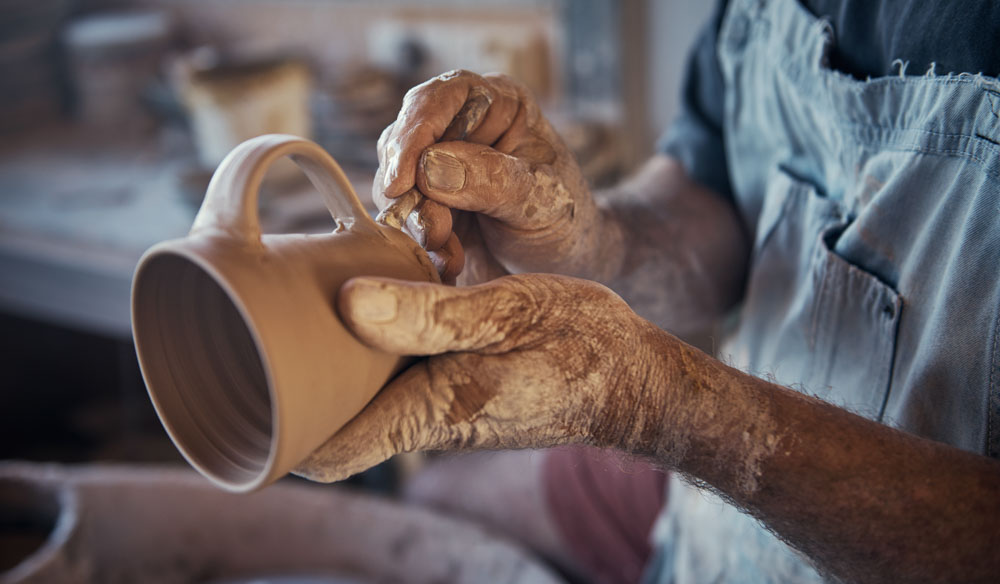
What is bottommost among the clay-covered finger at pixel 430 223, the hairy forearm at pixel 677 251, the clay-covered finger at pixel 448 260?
the hairy forearm at pixel 677 251

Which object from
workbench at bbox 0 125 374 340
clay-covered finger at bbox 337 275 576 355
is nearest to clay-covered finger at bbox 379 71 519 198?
clay-covered finger at bbox 337 275 576 355

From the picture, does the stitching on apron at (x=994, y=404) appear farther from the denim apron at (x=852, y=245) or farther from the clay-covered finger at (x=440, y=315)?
the clay-covered finger at (x=440, y=315)

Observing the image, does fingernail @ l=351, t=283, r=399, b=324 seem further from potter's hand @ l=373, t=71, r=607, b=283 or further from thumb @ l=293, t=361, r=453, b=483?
potter's hand @ l=373, t=71, r=607, b=283

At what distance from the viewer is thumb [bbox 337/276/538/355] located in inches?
22.8

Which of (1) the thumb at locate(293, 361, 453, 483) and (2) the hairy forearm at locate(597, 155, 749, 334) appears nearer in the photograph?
(1) the thumb at locate(293, 361, 453, 483)

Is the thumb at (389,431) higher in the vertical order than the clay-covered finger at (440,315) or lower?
lower

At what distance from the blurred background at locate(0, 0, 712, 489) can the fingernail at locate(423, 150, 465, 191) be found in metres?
1.06

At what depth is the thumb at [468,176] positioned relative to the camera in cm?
73

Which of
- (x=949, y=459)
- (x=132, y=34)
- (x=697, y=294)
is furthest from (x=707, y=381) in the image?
(x=132, y=34)

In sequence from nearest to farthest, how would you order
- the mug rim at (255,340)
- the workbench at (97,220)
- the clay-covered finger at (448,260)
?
the mug rim at (255,340) < the clay-covered finger at (448,260) < the workbench at (97,220)

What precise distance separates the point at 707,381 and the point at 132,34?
→ 2.55m

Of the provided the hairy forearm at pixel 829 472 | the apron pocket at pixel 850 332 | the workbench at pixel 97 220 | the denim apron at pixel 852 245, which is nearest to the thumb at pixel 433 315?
the hairy forearm at pixel 829 472

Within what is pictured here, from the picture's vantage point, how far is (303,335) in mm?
573

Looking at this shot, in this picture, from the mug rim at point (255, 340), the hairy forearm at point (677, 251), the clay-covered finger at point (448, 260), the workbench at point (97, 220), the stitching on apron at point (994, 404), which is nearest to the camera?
the mug rim at point (255, 340)
